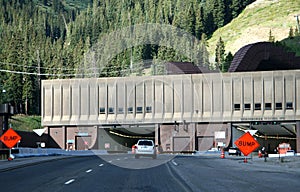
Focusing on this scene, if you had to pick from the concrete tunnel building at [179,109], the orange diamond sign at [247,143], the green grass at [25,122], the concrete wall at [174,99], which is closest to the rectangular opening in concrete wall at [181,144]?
the concrete tunnel building at [179,109]

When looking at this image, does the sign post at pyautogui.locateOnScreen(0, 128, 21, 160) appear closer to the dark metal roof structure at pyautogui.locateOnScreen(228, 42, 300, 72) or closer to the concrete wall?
the concrete wall

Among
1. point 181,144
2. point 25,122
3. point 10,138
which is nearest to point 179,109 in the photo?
point 181,144

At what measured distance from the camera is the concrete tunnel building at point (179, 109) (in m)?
89.3

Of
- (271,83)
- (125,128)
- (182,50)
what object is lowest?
(125,128)

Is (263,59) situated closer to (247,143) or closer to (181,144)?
(181,144)

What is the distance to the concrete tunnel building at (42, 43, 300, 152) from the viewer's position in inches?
3516

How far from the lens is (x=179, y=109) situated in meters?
92.0

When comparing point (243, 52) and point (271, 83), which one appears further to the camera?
point (243, 52)

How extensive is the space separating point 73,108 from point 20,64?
48.7 m

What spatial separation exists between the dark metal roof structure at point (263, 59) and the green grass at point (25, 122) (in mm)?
43330

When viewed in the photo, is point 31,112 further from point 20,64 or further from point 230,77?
point 230,77

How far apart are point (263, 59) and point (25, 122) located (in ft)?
166

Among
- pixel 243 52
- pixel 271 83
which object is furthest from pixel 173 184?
pixel 243 52

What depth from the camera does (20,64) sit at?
465ft
